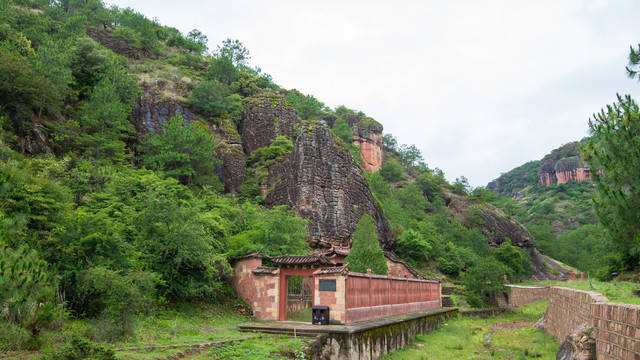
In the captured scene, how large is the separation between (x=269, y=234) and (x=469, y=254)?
114 ft

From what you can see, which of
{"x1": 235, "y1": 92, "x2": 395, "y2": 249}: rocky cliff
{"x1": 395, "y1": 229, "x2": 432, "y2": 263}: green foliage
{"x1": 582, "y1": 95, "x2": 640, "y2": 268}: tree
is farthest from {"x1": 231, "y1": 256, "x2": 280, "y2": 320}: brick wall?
{"x1": 395, "y1": 229, "x2": 432, "y2": 263}: green foliage

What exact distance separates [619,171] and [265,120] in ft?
119

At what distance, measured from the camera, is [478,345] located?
18.9 meters

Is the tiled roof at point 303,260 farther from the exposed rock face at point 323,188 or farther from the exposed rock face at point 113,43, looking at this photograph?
the exposed rock face at point 113,43

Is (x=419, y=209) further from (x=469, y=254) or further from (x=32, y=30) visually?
(x=32, y=30)

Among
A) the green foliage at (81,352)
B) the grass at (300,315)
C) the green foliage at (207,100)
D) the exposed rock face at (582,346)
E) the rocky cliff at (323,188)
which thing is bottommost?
the grass at (300,315)

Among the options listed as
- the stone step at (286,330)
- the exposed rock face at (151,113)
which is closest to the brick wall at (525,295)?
the stone step at (286,330)

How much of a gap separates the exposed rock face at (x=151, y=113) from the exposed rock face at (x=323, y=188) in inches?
482

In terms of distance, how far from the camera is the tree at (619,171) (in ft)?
39.4

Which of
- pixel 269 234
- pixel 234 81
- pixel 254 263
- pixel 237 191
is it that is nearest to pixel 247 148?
pixel 237 191

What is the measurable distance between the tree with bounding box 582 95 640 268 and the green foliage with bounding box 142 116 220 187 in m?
26.7

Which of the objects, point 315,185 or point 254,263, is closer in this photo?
point 254,263

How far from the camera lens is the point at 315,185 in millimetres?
33312

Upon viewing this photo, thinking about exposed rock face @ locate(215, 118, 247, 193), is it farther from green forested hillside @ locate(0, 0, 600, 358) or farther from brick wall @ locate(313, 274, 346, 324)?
brick wall @ locate(313, 274, 346, 324)
